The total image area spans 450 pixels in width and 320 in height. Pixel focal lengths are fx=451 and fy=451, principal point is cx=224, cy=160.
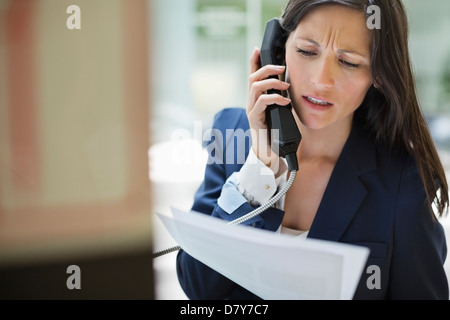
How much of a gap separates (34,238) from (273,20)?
1.66 feet

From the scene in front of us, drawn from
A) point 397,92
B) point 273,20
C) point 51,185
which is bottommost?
point 51,185

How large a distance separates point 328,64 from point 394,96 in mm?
110

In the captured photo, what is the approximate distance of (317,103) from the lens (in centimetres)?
62

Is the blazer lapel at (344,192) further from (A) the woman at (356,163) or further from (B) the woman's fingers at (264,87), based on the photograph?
(B) the woman's fingers at (264,87)

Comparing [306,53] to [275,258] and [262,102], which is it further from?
[275,258]

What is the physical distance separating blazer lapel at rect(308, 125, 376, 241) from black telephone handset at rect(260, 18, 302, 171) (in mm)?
70

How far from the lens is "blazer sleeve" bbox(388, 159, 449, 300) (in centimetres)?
59

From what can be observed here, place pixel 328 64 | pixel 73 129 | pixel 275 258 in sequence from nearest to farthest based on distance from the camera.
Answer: pixel 275 258 → pixel 328 64 → pixel 73 129

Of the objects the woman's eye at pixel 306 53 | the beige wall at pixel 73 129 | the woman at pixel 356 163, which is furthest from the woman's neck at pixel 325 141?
the beige wall at pixel 73 129

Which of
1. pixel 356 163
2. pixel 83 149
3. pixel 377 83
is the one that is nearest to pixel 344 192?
pixel 356 163
